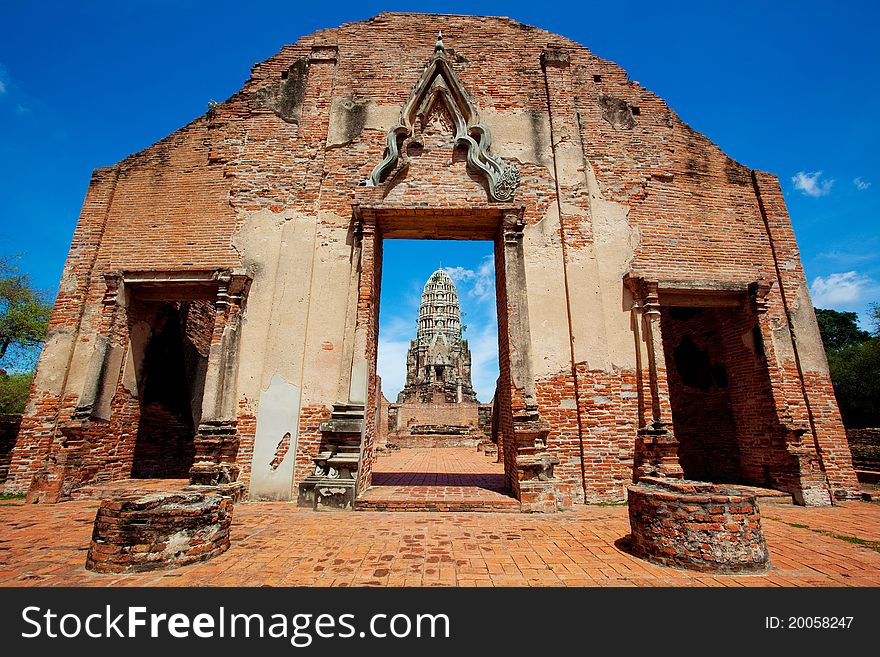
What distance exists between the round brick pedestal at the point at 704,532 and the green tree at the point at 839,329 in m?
42.2

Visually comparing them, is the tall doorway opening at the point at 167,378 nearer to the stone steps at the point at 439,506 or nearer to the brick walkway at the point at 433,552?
the brick walkway at the point at 433,552

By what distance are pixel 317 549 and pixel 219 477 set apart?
11.0 feet

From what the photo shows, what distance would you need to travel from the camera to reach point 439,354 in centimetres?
4681

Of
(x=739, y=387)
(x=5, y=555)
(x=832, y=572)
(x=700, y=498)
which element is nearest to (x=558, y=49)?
(x=739, y=387)

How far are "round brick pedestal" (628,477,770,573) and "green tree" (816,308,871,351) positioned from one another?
42.2m

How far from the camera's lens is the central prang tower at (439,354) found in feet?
143

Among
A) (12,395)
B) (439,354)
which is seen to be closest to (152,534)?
(12,395)

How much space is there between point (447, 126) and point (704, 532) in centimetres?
858

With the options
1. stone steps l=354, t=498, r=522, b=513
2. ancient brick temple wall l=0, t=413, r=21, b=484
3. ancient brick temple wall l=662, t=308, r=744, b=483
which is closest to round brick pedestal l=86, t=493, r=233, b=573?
stone steps l=354, t=498, r=522, b=513

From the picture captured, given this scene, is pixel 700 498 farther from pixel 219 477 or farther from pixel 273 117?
pixel 273 117

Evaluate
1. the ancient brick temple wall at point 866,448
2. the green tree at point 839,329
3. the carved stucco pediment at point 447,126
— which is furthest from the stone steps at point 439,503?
the green tree at point 839,329
